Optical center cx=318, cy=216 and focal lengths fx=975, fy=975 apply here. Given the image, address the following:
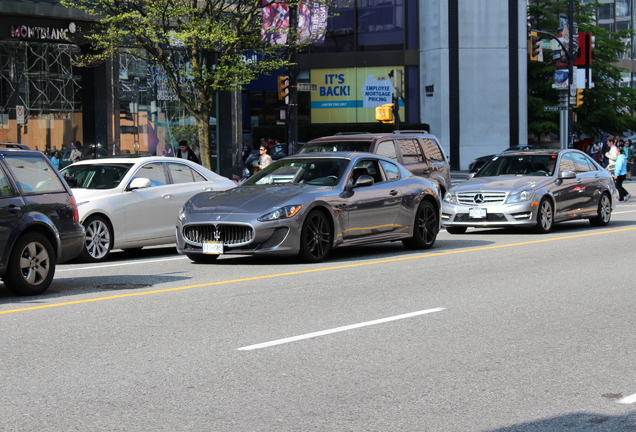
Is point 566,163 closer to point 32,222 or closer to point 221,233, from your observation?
point 221,233

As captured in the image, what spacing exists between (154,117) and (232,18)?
9775 mm

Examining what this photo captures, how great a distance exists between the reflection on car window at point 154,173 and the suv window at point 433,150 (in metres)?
7.14

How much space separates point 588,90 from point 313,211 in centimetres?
4500

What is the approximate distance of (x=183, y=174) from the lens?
15953 millimetres

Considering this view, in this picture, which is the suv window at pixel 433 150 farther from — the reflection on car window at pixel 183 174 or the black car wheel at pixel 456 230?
the reflection on car window at pixel 183 174

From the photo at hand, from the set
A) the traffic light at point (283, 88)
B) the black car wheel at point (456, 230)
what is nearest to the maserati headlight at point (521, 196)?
the black car wheel at point (456, 230)

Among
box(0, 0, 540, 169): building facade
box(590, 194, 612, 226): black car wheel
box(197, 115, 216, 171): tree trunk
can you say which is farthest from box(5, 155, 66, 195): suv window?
box(0, 0, 540, 169): building facade

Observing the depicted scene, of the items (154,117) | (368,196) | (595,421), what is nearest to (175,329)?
(595,421)

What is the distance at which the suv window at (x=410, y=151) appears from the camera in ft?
66.2

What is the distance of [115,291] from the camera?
1048cm

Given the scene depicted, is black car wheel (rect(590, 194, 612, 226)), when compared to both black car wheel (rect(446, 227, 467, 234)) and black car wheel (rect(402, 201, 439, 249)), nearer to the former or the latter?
black car wheel (rect(446, 227, 467, 234))

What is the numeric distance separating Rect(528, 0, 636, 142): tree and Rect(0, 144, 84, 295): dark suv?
47.2 meters

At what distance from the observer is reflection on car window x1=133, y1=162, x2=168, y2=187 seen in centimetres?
1525

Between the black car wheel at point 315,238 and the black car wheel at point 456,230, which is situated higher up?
the black car wheel at point 315,238
